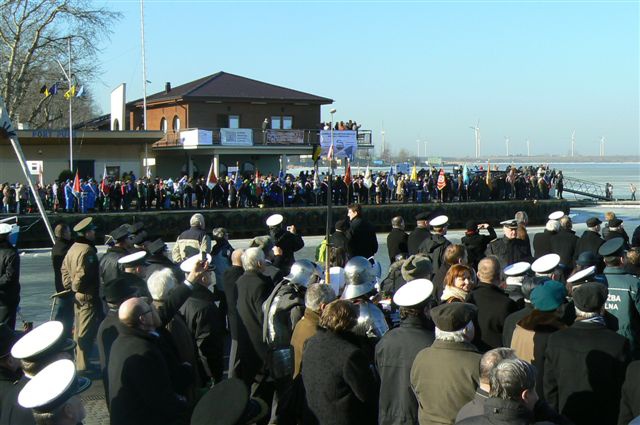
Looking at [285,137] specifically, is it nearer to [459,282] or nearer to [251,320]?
[251,320]

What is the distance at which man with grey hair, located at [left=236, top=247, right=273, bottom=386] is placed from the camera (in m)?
8.02

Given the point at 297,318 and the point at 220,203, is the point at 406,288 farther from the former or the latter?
the point at 220,203

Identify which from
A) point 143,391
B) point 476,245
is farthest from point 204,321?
point 476,245

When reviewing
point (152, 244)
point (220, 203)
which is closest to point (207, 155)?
point (220, 203)

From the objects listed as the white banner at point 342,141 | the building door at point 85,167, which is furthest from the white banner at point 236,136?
the building door at point 85,167

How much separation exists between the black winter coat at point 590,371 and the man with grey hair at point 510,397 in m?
1.48

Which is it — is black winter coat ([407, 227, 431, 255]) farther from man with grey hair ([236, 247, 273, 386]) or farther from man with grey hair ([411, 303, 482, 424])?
man with grey hair ([411, 303, 482, 424])

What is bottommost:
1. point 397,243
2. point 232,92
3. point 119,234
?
point 397,243

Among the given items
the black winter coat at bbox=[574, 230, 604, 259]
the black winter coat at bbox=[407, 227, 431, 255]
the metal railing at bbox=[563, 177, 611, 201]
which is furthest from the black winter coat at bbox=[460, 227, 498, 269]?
the metal railing at bbox=[563, 177, 611, 201]

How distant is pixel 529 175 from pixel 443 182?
25.3ft

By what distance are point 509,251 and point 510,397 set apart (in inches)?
296

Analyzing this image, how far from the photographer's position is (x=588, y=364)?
552cm

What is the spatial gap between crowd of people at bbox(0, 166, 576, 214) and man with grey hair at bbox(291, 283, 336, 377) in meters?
26.6

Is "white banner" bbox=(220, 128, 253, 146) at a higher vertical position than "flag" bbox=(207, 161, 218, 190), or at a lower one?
higher
